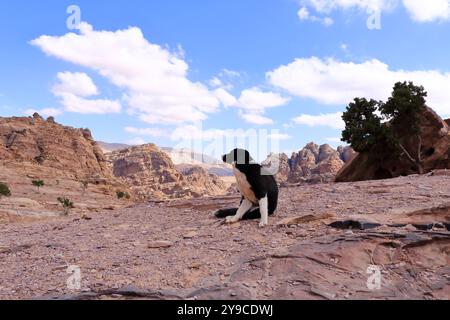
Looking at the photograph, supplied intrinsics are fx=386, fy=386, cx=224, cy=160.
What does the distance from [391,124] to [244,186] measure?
33.5 m

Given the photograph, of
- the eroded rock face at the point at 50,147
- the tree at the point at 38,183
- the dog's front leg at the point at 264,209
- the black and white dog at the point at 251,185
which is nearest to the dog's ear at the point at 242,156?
the black and white dog at the point at 251,185

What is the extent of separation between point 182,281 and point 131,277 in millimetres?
846

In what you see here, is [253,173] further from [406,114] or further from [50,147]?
[50,147]

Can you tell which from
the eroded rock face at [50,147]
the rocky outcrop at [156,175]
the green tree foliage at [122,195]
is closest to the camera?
the green tree foliage at [122,195]

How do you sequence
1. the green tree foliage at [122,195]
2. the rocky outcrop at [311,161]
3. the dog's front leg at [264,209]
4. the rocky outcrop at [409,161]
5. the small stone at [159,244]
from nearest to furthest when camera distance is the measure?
the small stone at [159,244], the dog's front leg at [264,209], the rocky outcrop at [409,161], the green tree foliage at [122,195], the rocky outcrop at [311,161]

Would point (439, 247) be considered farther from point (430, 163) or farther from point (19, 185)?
point (19, 185)

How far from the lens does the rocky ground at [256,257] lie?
17.1ft

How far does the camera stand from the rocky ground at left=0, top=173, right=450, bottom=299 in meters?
5.23

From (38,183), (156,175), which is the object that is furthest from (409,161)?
(156,175)

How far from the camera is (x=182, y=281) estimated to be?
556cm

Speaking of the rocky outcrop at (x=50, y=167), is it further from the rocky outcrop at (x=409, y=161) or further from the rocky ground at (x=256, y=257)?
the rocky ground at (x=256, y=257)

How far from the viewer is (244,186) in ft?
27.3
